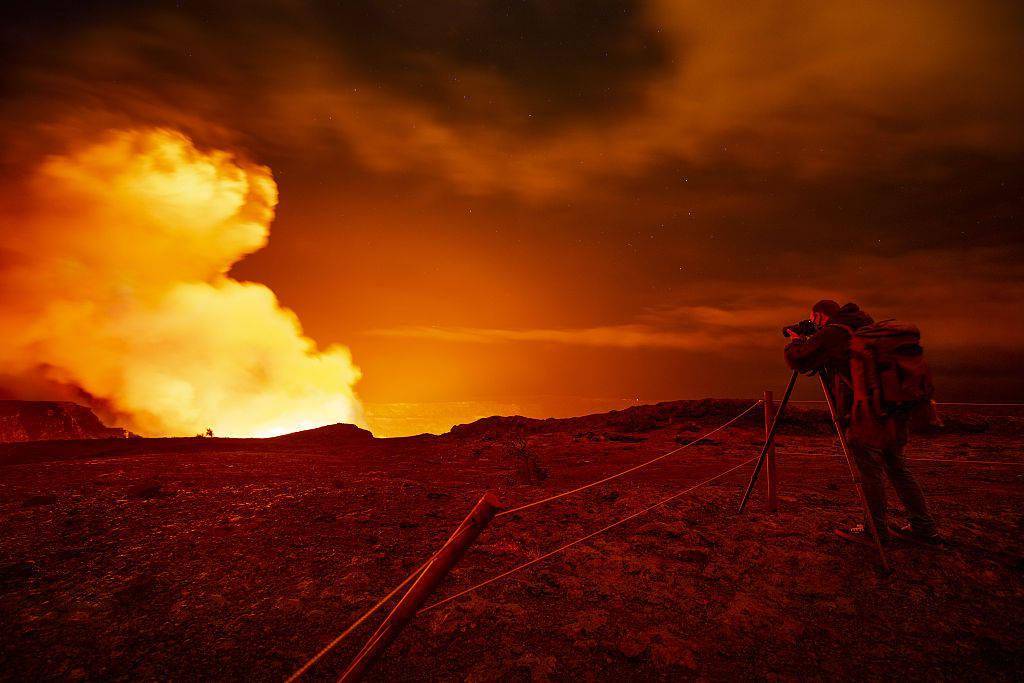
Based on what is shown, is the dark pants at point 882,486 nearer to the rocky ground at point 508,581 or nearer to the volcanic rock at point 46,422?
the rocky ground at point 508,581

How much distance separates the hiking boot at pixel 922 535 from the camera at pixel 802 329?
2631mm

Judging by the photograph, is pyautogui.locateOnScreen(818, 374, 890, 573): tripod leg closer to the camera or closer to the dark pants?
the dark pants

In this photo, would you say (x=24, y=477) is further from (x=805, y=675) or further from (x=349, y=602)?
(x=805, y=675)

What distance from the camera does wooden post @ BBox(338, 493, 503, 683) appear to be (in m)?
2.52

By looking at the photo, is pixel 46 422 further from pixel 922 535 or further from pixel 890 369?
pixel 922 535

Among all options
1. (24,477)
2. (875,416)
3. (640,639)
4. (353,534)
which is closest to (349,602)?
(353,534)

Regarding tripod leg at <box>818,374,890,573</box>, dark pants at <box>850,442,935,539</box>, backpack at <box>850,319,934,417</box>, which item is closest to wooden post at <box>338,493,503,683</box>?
tripod leg at <box>818,374,890,573</box>

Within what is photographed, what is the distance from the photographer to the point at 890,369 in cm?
505

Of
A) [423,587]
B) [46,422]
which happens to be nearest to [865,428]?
[423,587]

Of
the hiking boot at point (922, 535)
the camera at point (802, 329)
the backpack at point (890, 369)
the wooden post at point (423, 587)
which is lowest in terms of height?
the hiking boot at point (922, 535)

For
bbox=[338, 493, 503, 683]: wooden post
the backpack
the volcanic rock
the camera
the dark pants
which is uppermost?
the volcanic rock

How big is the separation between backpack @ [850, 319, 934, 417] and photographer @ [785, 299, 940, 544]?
3.1 inches

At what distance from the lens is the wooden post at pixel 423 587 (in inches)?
99.2

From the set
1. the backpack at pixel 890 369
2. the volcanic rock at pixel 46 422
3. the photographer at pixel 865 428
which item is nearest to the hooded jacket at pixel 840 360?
the photographer at pixel 865 428
